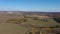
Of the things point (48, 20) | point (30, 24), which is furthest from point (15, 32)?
point (48, 20)

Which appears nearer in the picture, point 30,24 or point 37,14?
point 30,24

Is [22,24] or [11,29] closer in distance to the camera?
[11,29]

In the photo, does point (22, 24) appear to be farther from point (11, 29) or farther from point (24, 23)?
point (11, 29)

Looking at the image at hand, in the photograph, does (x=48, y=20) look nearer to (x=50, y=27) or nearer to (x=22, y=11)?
(x=50, y=27)

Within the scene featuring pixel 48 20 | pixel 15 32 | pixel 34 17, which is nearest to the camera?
pixel 15 32

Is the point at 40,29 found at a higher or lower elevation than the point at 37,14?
lower

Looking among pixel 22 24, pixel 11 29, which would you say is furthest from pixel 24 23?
pixel 11 29

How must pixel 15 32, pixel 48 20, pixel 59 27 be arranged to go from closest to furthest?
pixel 15 32, pixel 59 27, pixel 48 20

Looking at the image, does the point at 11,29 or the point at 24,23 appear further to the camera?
the point at 24,23

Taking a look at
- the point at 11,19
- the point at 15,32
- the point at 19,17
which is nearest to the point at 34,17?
the point at 19,17
